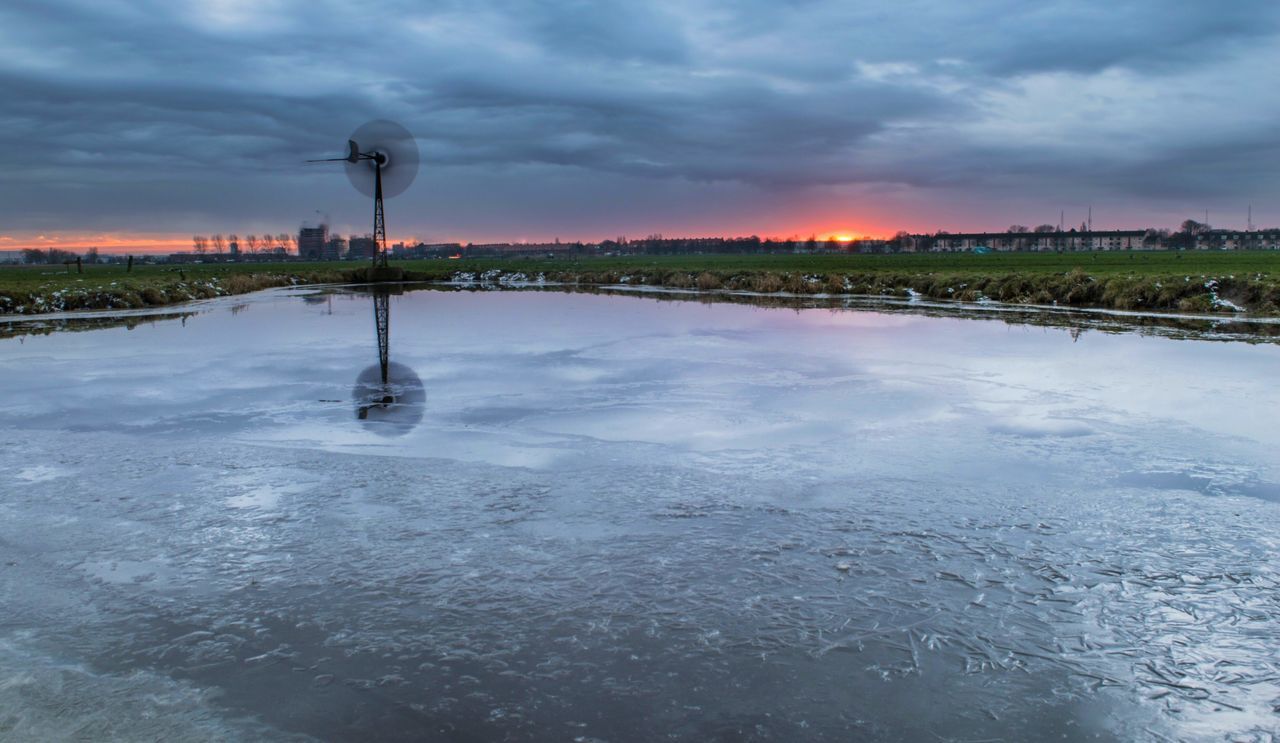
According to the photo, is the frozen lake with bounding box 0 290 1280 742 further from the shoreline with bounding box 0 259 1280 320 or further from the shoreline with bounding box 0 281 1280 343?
the shoreline with bounding box 0 259 1280 320

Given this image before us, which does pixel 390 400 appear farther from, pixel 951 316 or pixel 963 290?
pixel 963 290

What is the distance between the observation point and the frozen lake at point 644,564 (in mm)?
4383

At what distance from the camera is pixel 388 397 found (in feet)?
42.5

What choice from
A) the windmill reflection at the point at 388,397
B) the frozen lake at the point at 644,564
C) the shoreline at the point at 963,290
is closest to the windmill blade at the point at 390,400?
the windmill reflection at the point at 388,397

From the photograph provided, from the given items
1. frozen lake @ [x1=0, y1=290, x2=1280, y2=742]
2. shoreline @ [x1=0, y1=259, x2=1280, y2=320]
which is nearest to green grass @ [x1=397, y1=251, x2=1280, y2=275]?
shoreline @ [x1=0, y1=259, x2=1280, y2=320]

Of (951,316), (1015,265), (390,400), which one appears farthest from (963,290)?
(1015,265)

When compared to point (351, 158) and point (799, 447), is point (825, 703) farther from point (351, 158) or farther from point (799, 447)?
point (351, 158)

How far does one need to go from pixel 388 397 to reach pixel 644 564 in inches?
309

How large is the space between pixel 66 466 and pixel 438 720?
6.75m

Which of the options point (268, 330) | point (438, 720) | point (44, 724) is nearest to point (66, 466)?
point (44, 724)

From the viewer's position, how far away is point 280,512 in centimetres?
736

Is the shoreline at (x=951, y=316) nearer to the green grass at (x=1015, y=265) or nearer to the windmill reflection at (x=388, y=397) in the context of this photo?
the green grass at (x=1015, y=265)

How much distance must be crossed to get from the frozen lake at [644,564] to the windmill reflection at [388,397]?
0.54 ft

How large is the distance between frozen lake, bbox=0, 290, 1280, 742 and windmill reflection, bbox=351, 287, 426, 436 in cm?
16
